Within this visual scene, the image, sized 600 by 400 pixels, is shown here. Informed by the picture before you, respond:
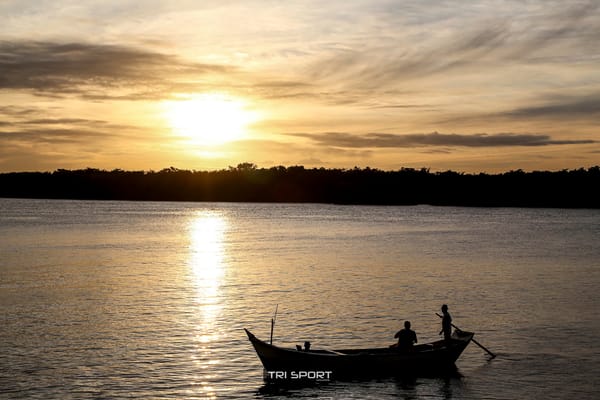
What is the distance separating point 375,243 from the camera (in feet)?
368

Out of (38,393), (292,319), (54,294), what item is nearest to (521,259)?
(292,319)

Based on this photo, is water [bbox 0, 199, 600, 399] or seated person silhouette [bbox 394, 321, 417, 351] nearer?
water [bbox 0, 199, 600, 399]

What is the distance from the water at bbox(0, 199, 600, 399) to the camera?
29.2m

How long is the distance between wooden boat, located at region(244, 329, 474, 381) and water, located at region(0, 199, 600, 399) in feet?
2.05

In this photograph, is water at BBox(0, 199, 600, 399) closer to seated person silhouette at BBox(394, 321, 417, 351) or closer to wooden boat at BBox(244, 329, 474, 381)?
wooden boat at BBox(244, 329, 474, 381)

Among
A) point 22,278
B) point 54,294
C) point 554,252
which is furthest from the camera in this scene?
point 554,252

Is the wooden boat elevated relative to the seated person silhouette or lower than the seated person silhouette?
lower

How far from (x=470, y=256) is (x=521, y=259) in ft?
22.1

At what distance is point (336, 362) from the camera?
29156mm

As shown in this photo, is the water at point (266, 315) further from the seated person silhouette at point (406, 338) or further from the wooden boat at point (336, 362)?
the seated person silhouette at point (406, 338)

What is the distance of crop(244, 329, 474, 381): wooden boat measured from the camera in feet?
95.1

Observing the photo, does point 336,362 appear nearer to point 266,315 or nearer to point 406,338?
point 406,338

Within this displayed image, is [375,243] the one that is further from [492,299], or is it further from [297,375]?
[297,375]

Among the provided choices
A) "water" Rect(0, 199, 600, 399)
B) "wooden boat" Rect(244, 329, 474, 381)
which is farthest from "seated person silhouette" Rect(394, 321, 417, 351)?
"water" Rect(0, 199, 600, 399)
